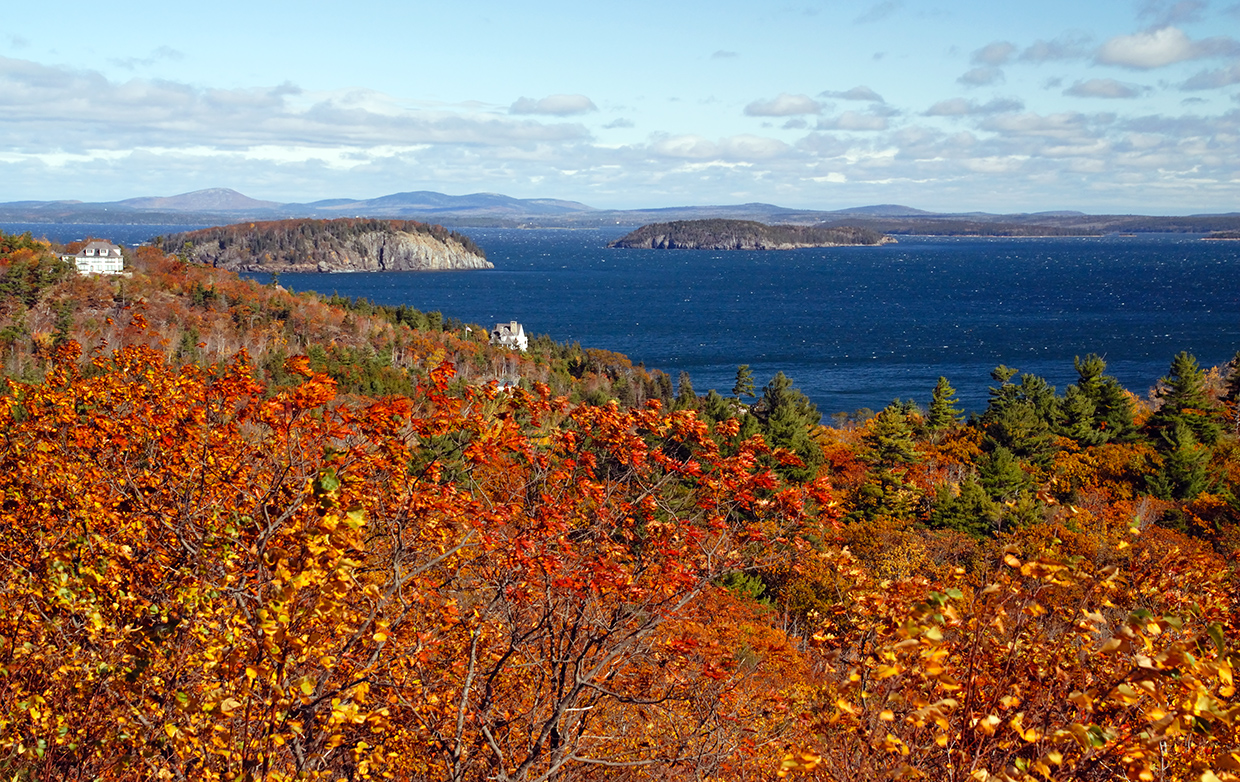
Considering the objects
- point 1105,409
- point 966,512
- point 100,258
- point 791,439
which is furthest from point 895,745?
point 100,258

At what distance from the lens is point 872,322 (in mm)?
125500

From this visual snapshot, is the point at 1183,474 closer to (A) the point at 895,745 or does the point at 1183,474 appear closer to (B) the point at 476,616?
(B) the point at 476,616

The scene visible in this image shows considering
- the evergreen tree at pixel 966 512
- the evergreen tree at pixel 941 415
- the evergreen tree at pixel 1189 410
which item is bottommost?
the evergreen tree at pixel 966 512

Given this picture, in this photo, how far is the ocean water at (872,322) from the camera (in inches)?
3561

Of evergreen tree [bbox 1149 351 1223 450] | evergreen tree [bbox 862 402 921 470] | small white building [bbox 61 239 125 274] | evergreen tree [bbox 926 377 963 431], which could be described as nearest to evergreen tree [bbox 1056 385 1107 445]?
evergreen tree [bbox 1149 351 1223 450]

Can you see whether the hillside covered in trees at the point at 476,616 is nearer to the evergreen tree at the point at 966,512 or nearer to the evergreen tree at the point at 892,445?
the evergreen tree at the point at 966,512

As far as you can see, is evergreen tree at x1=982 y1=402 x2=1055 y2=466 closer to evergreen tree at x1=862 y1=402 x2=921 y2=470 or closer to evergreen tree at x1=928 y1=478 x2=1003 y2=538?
evergreen tree at x1=862 y1=402 x2=921 y2=470

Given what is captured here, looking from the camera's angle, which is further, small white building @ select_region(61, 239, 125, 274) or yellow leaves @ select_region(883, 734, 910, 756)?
small white building @ select_region(61, 239, 125, 274)

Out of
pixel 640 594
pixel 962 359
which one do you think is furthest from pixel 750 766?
pixel 962 359

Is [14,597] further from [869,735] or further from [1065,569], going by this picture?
[1065,569]

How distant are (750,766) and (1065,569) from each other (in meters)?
8.34

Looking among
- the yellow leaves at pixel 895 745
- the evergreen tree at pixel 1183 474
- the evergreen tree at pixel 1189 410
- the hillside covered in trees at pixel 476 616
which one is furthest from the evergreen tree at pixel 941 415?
the yellow leaves at pixel 895 745

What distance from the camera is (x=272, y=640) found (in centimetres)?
475

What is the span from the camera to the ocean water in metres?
90.4
